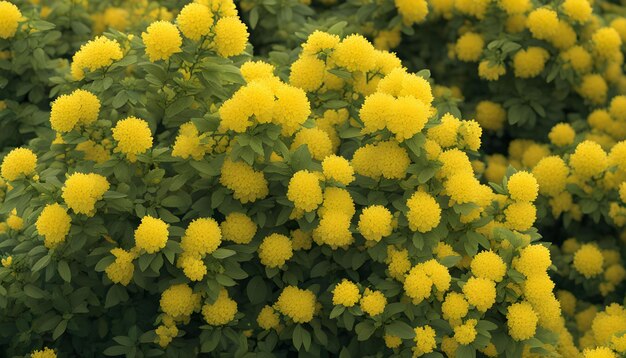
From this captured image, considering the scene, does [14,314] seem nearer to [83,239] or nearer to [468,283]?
[83,239]

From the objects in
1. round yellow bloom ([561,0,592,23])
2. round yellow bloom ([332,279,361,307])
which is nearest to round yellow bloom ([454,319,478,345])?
round yellow bloom ([332,279,361,307])

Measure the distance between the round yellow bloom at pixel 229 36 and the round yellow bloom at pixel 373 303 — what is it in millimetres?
1037

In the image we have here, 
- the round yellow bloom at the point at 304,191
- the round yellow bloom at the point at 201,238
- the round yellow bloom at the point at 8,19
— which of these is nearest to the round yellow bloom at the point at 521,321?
the round yellow bloom at the point at 304,191

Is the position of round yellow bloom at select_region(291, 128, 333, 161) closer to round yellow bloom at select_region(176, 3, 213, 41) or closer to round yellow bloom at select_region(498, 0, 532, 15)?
round yellow bloom at select_region(176, 3, 213, 41)

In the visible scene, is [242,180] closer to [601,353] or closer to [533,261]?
[533,261]

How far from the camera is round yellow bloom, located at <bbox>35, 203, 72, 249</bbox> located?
8.96ft

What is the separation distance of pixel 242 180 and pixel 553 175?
5.90 ft

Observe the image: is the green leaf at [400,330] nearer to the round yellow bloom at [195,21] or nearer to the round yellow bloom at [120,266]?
the round yellow bloom at [120,266]

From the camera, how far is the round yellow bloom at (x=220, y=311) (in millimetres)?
2900

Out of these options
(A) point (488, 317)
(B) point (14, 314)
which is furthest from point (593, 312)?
(B) point (14, 314)

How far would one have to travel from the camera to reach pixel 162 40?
2818mm

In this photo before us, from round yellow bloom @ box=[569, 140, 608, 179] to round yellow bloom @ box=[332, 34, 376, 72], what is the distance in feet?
4.27

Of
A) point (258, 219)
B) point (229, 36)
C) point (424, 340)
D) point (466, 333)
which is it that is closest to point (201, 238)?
point (258, 219)

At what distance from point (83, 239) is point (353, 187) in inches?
40.8
